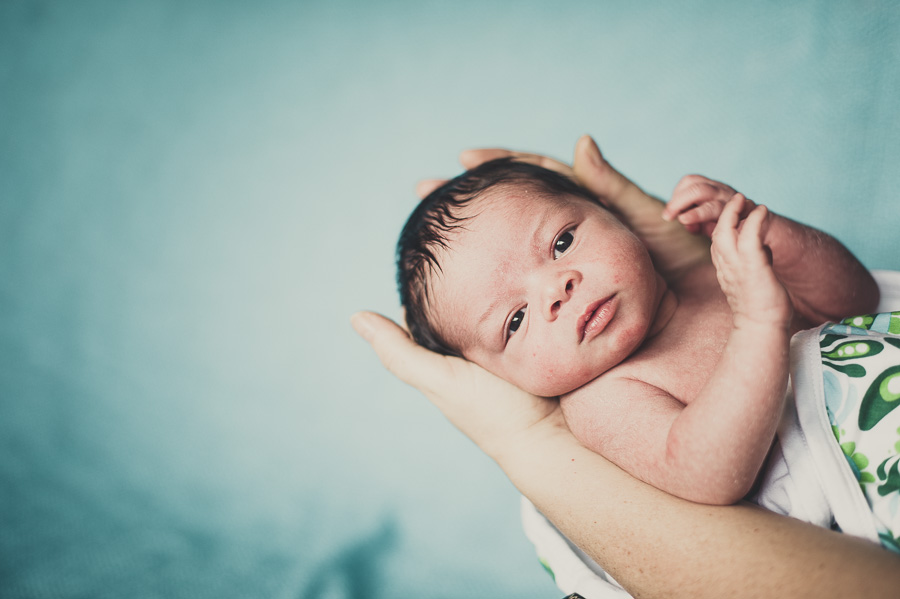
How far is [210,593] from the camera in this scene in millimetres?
1226

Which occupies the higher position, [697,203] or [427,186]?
[427,186]

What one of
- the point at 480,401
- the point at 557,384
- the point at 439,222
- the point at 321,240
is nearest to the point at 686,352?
the point at 557,384

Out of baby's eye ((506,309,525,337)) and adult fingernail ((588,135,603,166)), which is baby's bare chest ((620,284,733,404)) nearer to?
baby's eye ((506,309,525,337))

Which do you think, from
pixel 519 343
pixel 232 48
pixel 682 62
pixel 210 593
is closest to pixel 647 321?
pixel 519 343

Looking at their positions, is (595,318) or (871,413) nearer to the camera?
(871,413)

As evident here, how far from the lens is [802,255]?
0.94 meters

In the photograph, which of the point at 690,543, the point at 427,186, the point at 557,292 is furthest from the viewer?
the point at 427,186

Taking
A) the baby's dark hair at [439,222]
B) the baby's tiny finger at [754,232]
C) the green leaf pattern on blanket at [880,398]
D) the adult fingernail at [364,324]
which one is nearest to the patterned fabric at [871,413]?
the green leaf pattern on blanket at [880,398]

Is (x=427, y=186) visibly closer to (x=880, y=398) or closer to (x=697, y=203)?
(x=697, y=203)

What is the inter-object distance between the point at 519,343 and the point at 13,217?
2.01 meters

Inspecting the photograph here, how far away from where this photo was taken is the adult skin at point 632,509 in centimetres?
56

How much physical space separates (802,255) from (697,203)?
0.65ft

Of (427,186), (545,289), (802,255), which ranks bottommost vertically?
(802,255)

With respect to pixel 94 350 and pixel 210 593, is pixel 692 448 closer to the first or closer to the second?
pixel 210 593
